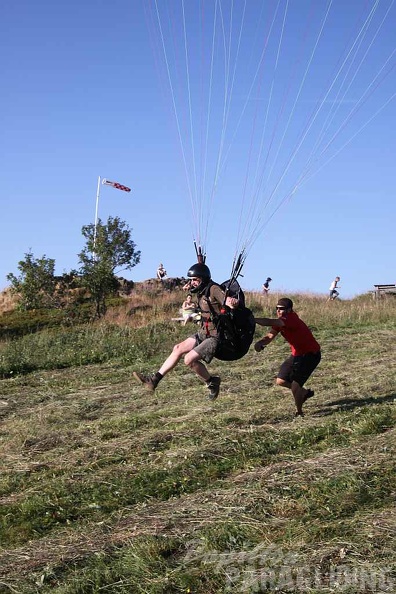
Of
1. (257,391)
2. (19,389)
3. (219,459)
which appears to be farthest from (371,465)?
(19,389)

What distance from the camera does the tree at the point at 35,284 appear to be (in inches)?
1109

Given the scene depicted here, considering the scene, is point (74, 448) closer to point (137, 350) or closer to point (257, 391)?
point (257, 391)

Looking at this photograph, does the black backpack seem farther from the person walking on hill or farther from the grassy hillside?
the grassy hillside

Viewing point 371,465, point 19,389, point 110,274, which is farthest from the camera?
point 110,274

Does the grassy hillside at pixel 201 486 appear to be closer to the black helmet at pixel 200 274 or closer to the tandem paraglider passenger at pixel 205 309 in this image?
the tandem paraglider passenger at pixel 205 309

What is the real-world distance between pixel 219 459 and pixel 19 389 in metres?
7.96

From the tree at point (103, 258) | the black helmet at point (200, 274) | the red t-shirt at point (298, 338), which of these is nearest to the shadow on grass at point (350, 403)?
the red t-shirt at point (298, 338)

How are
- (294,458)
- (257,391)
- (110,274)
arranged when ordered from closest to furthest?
(294,458), (257,391), (110,274)

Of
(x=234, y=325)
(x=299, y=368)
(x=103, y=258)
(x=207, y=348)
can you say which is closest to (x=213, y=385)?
(x=207, y=348)

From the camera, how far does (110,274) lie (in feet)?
88.0

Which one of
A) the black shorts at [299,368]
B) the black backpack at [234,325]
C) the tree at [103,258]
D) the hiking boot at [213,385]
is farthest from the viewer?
the tree at [103,258]

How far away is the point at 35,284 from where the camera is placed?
2817 cm

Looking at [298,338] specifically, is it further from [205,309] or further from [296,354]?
[205,309]

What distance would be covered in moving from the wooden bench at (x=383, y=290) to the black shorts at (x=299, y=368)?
2140cm
